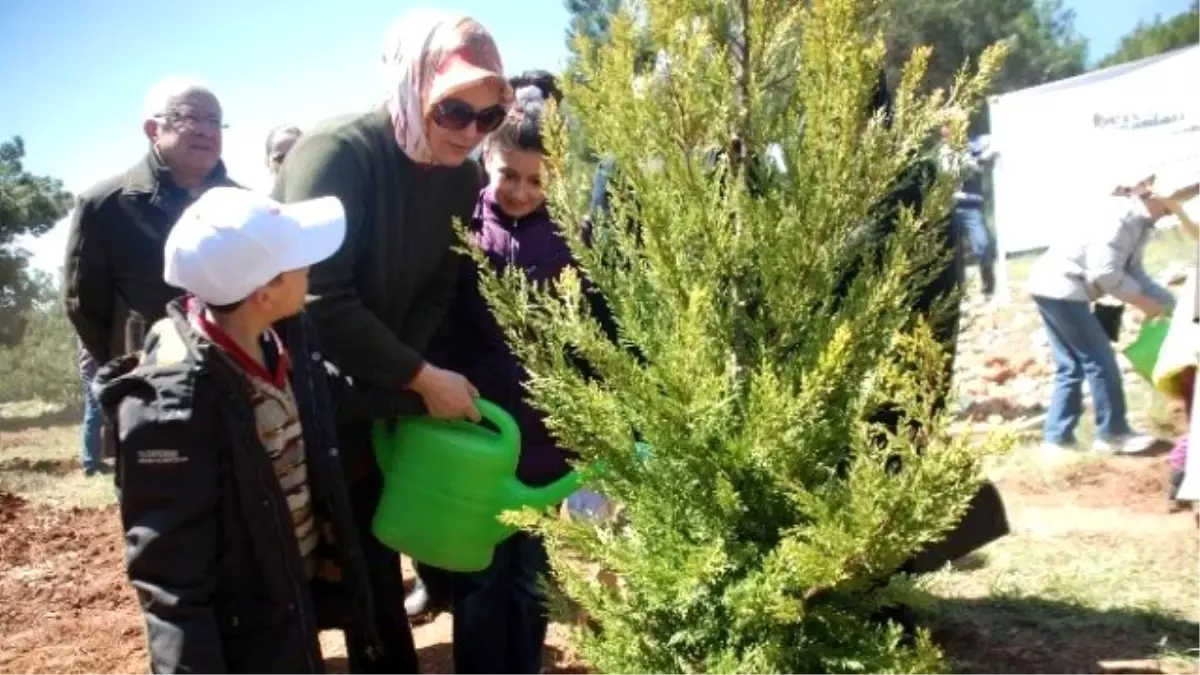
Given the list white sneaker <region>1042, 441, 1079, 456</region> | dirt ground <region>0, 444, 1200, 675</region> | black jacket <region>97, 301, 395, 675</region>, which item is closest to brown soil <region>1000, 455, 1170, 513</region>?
dirt ground <region>0, 444, 1200, 675</region>

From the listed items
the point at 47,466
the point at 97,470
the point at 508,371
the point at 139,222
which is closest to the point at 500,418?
the point at 508,371

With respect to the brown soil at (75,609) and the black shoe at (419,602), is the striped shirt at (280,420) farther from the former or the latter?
the black shoe at (419,602)

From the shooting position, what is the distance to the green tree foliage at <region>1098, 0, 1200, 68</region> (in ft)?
90.1

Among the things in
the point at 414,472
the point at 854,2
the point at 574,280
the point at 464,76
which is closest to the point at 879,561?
the point at 574,280

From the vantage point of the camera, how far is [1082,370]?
6691 mm

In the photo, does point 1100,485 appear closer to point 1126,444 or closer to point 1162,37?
point 1126,444

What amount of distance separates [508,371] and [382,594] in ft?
2.19

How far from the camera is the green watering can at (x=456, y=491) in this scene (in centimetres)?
251

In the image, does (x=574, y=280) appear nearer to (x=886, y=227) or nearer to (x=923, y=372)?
(x=923, y=372)

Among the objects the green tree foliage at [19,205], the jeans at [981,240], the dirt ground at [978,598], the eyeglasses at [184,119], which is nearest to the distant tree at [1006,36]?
the jeans at [981,240]

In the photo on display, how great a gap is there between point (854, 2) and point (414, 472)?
1436 mm

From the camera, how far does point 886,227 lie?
2680 millimetres

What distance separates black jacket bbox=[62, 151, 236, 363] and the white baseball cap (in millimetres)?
1790

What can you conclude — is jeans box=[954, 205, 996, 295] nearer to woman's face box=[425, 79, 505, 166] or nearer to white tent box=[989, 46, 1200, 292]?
white tent box=[989, 46, 1200, 292]
